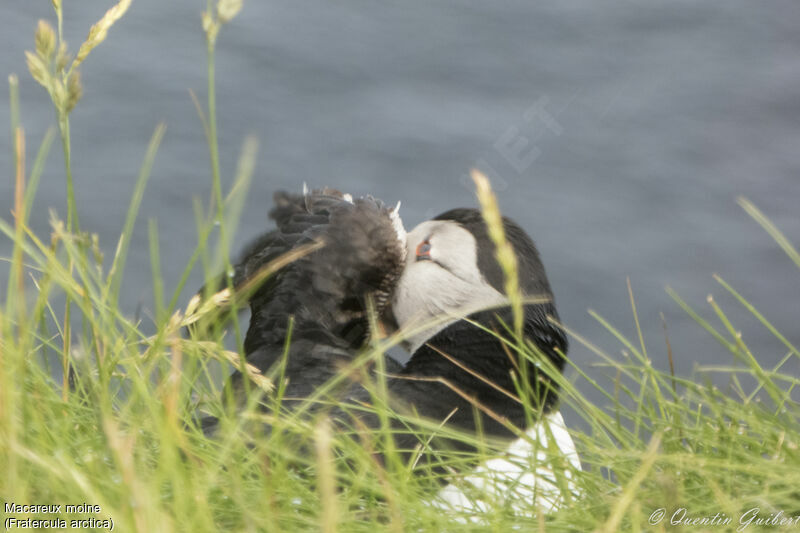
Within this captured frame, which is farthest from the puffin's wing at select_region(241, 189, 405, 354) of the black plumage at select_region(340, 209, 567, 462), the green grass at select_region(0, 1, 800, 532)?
the green grass at select_region(0, 1, 800, 532)

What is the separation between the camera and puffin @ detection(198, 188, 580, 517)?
10.3 ft

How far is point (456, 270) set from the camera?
3.62 m

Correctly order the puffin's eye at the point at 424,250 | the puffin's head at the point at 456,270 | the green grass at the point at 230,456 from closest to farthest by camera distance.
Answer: the green grass at the point at 230,456
the puffin's head at the point at 456,270
the puffin's eye at the point at 424,250

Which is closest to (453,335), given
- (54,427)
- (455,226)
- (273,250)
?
(455,226)

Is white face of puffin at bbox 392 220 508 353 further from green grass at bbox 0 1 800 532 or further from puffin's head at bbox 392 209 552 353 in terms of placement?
green grass at bbox 0 1 800 532

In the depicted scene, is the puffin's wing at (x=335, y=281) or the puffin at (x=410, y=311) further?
the puffin's wing at (x=335, y=281)

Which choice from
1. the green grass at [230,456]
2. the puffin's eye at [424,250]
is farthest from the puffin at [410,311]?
the green grass at [230,456]

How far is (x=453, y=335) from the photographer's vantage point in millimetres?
3492

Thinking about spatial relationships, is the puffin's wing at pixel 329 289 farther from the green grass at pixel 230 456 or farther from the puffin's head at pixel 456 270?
the green grass at pixel 230 456

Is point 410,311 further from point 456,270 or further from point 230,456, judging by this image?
point 230,456

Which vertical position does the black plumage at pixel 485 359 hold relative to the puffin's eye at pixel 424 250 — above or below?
below

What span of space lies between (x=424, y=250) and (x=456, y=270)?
25 cm

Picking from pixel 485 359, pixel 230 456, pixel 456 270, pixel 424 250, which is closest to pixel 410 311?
pixel 424 250

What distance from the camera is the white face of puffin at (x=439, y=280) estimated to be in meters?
3.56
